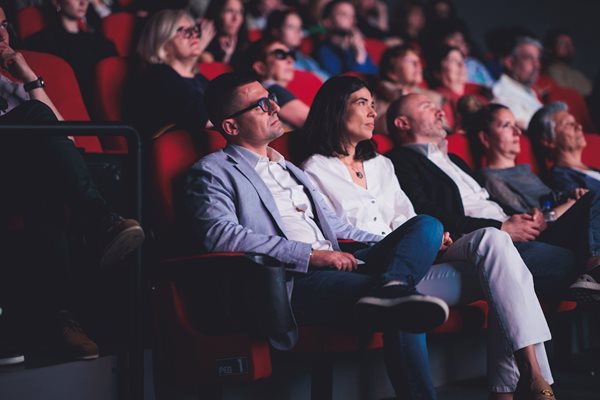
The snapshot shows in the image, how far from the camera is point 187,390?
1.91 metres

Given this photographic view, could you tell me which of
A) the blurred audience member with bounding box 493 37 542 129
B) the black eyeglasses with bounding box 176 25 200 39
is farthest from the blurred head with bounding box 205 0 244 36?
the blurred audience member with bounding box 493 37 542 129

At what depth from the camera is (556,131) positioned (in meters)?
3.24

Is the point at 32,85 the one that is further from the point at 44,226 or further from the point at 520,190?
the point at 520,190

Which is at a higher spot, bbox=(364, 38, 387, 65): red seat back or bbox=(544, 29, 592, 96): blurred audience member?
bbox=(364, 38, 387, 65): red seat back

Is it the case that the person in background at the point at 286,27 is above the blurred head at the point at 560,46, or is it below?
above

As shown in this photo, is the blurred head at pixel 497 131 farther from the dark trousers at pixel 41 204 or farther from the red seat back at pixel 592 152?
the dark trousers at pixel 41 204

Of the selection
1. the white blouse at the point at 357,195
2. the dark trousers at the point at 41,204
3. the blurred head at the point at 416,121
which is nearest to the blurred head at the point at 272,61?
the blurred head at the point at 416,121

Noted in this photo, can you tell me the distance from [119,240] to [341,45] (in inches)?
119

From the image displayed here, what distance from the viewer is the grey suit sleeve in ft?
6.09

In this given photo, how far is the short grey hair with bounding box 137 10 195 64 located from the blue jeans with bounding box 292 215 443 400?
135cm

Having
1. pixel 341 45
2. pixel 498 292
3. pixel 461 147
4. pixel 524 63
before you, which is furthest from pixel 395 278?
pixel 524 63

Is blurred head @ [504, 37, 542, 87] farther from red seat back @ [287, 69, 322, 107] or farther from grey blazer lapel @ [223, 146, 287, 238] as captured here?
grey blazer lapel @ [223, 146, 287, 238]

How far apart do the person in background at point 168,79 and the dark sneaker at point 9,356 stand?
1.04 metres

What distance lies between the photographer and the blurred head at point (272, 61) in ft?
10.4
